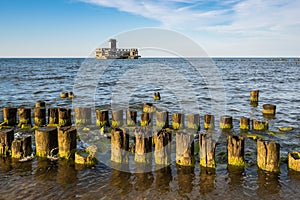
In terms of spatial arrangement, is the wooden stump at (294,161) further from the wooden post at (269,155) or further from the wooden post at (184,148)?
the wooden post at (184,148)

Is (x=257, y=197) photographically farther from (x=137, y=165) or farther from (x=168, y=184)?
(x=137, y=165)

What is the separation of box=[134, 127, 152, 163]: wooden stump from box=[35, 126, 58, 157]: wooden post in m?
3.04

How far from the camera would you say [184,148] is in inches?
350

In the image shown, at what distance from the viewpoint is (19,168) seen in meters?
9.05

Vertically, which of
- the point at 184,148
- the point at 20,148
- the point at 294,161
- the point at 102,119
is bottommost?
the point at 294,161

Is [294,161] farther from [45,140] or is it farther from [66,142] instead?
[45,140]

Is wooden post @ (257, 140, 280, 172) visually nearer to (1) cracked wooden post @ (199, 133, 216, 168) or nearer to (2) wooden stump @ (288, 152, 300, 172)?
(2) wooden stump @ (288, 152, 300, 172)

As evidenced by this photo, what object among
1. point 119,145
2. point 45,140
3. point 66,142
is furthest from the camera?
point 45,140

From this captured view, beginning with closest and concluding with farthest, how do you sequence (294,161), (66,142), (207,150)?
(294,161)
(207,150)
(66,142)

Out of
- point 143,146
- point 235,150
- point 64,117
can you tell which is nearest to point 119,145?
point 143,146

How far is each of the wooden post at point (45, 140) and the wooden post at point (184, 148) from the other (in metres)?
4.40

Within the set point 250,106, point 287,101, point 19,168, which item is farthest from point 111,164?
point 287,101

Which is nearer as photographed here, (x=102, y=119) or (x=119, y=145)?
(x=119, y=145)

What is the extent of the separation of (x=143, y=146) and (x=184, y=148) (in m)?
1.34
